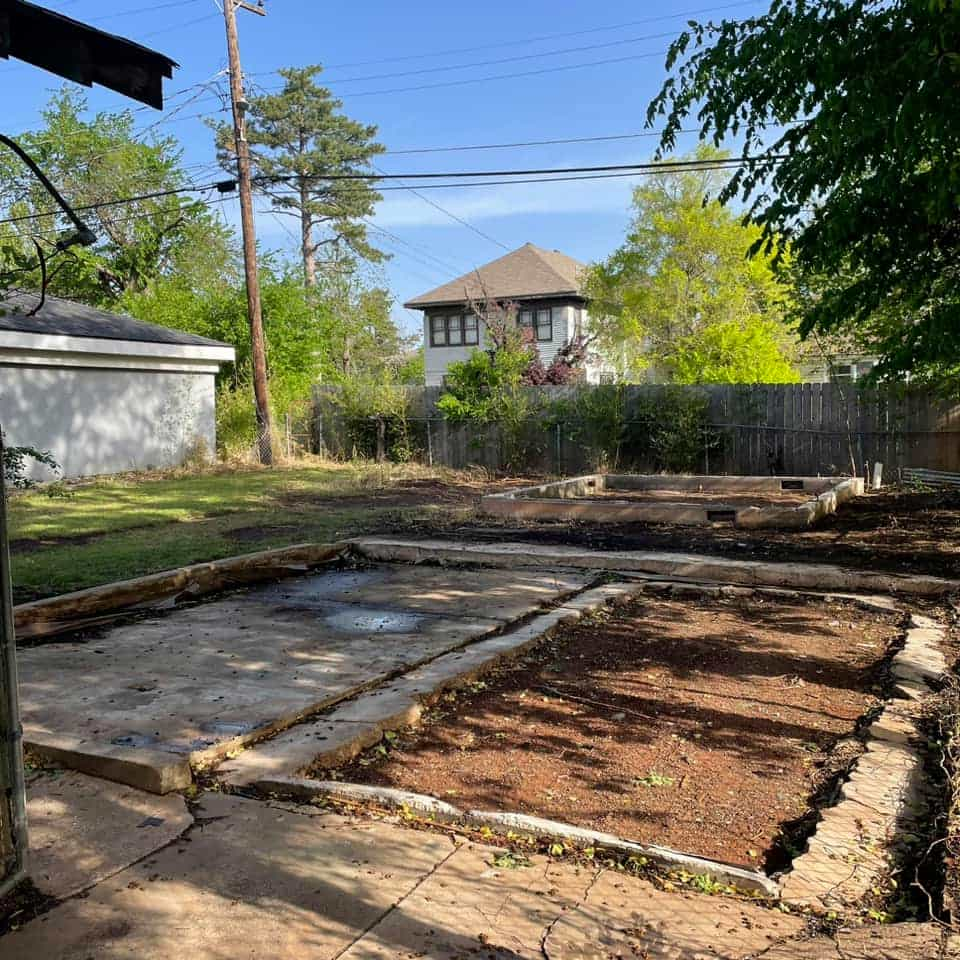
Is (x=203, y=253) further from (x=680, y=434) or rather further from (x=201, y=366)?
(x=680, y=434)

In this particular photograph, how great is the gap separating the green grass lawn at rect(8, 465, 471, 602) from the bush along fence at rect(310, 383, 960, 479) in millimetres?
1800

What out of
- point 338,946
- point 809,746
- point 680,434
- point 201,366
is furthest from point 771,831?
point 201,366

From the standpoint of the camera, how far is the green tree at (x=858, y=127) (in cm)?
472

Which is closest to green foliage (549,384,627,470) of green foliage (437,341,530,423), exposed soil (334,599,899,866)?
green foliage (437,341,530,423)

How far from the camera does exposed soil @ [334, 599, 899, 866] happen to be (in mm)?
3471

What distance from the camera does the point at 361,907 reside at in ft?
8.89

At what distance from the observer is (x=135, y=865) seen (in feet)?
9.87

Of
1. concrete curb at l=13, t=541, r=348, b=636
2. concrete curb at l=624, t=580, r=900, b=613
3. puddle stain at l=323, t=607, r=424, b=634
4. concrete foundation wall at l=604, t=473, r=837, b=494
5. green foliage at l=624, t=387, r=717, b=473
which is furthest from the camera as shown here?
green foliage at l=624, t=387, r=717, b=473

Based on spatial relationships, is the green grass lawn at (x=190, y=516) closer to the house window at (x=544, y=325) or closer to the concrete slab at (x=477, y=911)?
the concrete slab at (x=477, y=911)

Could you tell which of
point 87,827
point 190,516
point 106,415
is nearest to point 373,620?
point 87,827

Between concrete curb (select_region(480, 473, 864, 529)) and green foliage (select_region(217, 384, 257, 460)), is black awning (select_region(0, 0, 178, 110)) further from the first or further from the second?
green foliage (select_region(217, 384, 257, 460))

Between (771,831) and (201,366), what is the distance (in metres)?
19.5

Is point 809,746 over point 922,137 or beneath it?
beneath

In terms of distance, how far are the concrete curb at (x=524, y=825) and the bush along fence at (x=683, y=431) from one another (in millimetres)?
14140
